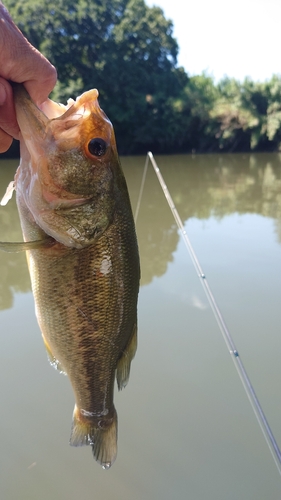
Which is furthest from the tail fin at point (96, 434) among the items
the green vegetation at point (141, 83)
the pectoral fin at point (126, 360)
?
the green vegetation at point (141, 83)

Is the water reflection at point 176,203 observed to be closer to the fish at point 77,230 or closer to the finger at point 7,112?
the fish at point 77,230

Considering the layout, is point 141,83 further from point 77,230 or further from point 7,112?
point 77,230

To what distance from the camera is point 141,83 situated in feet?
84.9

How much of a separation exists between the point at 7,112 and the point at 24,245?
484 millimetres

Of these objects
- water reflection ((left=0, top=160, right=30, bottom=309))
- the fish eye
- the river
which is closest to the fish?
the fish eye

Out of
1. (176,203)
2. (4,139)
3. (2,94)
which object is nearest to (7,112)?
(2,94)

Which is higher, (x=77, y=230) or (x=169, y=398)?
(x=77, y=230)

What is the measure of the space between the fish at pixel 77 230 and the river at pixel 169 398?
5.24 ft

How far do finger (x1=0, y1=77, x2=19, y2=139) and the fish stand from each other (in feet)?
0.11

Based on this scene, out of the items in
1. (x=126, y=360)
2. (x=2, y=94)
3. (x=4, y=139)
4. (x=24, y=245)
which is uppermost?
(x=2, y=94)

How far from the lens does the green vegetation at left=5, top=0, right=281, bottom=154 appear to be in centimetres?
2327

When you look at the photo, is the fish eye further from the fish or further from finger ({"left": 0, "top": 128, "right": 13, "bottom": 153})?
finger ({"left": 0, "top": 128, "right": 13, "bottom": 153})

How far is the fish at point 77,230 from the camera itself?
1.40 meters

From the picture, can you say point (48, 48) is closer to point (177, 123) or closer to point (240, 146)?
point (177, 123)
